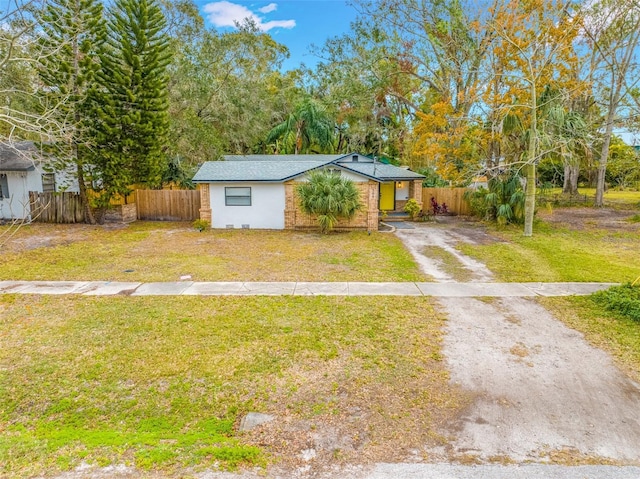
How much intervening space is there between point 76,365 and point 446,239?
12609 mm

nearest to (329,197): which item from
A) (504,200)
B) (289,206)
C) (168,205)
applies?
(289,206)

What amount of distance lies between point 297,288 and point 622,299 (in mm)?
6361

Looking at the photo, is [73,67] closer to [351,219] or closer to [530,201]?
[351,219]

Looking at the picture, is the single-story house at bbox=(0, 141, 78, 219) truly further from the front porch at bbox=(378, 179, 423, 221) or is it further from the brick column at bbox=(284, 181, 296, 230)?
the front porch at bbox=(378, 179, 423, 221)

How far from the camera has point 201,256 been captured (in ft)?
39.5

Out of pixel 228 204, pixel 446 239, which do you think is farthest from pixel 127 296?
pixel 446 239

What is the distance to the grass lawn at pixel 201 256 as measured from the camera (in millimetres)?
9953

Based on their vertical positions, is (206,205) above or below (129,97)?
below

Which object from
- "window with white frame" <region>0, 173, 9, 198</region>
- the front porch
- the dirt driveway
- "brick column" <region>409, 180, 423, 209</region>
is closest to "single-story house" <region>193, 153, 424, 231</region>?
"brick column" <region>409, 180, 423, 209</region>

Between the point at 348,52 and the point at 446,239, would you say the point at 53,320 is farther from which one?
the point at 348,52

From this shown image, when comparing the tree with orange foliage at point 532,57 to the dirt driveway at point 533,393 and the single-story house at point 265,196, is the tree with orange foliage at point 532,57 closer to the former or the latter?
the single-story house at point 265,196

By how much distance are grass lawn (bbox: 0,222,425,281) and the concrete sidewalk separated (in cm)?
45

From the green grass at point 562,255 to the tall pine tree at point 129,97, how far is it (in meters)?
13.8

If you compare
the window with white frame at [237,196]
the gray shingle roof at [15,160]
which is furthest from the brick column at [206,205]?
the gray shingle roof at [15,160]
